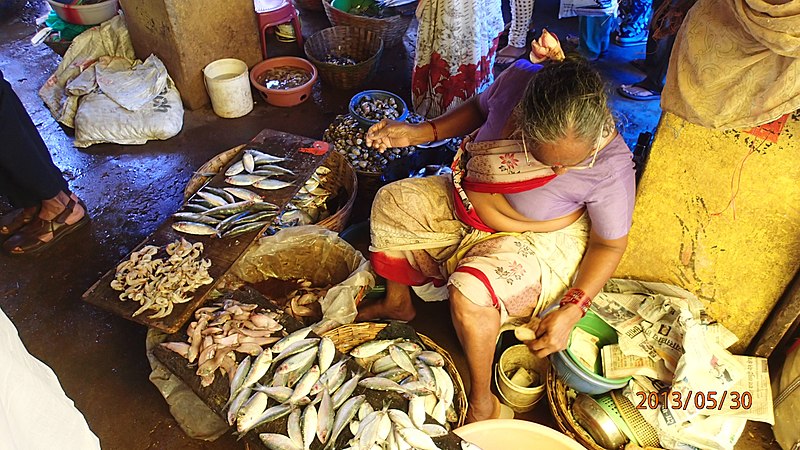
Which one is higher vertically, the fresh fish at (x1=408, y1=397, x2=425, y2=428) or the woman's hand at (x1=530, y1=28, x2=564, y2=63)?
the woman's hand at (x1=530, y1=28, x2=564, y2=63)

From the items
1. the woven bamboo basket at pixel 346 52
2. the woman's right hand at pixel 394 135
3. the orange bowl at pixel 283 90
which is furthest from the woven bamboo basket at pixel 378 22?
the woman's right hand at pixel 394 135

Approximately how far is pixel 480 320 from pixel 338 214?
124 centimetres

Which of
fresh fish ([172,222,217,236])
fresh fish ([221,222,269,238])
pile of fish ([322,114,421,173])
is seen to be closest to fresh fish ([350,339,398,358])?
fresh fish ([221,222,269,238])

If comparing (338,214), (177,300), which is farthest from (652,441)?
(177,300)

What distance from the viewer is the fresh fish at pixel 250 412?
6.82ft

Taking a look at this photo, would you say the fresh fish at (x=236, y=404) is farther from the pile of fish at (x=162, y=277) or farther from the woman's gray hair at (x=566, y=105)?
the woman's gray hair at (x=566, y=105)

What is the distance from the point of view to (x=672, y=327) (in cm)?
259

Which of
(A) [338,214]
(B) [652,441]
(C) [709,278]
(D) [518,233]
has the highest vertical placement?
(D) [518,233]

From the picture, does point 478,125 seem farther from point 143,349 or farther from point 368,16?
point 368,16

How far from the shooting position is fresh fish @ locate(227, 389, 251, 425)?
83.4 inches

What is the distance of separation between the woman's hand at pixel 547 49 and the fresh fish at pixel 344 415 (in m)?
1.53

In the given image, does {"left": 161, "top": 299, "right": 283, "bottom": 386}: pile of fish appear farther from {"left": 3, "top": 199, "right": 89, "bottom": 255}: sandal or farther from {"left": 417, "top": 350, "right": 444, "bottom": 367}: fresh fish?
{"left": 3, "top": 199, "right": 89, "bottom": 255}: sandal

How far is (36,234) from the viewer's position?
3578mm

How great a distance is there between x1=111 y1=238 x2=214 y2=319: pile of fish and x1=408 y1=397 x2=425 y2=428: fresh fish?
3.61ft
